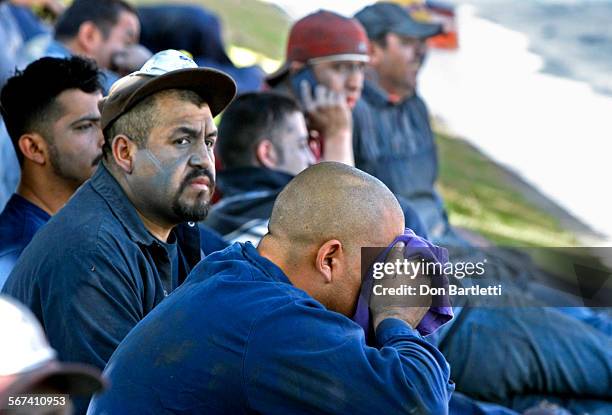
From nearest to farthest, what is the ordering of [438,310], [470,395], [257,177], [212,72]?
[438,310] → [212,72] → [470,395] → [257,177]

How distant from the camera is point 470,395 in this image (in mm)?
4094

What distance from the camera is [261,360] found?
248 cm

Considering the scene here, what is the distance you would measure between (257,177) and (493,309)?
110 centimetres

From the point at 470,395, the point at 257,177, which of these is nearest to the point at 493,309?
the point at 470,395

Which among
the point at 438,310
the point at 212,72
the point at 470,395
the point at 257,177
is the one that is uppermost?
the point at 212,72

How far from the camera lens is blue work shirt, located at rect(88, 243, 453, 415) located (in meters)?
2.46

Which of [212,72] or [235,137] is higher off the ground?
[212,72]

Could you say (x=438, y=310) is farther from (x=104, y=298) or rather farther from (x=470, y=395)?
(x=470, y=395)

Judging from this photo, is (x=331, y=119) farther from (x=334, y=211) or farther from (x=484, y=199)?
(x=334, y=211)

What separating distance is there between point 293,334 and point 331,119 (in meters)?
2.94

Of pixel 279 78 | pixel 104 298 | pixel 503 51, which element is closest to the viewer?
pixel 104 298

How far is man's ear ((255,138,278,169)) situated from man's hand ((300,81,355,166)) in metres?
0.39

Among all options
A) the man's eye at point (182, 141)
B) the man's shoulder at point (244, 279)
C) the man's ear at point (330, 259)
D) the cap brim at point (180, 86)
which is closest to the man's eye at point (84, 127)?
the cap brim at point (180, 86)

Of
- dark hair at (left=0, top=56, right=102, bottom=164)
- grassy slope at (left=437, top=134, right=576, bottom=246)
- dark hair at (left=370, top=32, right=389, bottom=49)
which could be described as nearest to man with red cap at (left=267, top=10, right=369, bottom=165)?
dark hair at (left=370, top=32, right=389, bottom=49)
